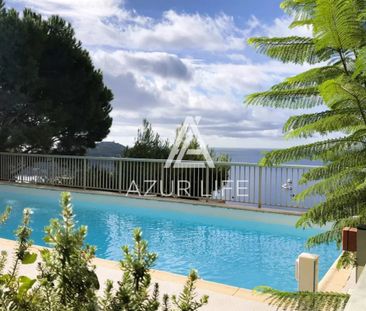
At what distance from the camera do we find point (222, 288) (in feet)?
13.5

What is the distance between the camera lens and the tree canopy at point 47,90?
50.1 ft

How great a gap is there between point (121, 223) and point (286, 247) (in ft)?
11.9

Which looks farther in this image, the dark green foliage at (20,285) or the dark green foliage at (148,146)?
the dark green foliage at (148,146)

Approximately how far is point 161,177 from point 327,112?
8242mm

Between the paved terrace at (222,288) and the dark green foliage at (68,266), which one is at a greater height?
the dark green foliage at (68,266)

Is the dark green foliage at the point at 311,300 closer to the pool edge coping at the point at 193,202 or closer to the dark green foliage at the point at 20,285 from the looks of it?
the dark green foliage at the point at 20,285

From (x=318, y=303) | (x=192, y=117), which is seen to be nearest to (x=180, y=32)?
(x=192, y=117)

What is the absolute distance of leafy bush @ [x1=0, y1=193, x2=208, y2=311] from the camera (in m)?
1.56

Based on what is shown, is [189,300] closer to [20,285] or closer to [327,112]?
[20,285]

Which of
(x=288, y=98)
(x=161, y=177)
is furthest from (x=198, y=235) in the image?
(x=288, y=98)

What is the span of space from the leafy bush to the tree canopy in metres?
14.8

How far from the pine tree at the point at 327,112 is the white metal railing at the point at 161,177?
5.15 metres

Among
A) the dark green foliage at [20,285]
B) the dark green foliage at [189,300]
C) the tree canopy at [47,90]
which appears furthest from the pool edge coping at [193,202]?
the dark green foliage at [189,300]
